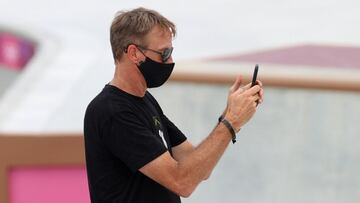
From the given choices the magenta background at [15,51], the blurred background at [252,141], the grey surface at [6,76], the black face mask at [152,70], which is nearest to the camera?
the black face mask at [152,70]

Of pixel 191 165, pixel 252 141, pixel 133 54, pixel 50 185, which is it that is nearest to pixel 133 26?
pixel 133 54

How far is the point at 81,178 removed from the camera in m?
4.20

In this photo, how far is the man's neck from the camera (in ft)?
7.11

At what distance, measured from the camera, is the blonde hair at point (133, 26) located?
211cm

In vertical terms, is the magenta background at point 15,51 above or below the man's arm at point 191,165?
above

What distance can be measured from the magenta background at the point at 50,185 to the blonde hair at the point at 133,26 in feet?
7.15

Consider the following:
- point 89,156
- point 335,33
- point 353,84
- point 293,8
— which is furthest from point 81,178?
point 293,8

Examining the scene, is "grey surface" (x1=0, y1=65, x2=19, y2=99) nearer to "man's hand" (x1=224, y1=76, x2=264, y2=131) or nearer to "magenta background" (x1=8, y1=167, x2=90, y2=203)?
"magenta background" (x1=8, y1=167, x2=90, y2=203)

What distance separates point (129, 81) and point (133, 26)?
17 cm

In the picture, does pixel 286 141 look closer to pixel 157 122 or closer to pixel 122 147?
pixel 157 122

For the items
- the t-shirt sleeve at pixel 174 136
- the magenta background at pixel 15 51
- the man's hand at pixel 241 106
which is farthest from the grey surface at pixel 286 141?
the magenta background at pixel 15 51

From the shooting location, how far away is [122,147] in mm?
2068

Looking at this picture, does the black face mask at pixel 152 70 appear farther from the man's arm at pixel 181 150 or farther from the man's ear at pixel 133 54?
the man's arm at pixel 181 150

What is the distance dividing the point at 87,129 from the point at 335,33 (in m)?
7.99
